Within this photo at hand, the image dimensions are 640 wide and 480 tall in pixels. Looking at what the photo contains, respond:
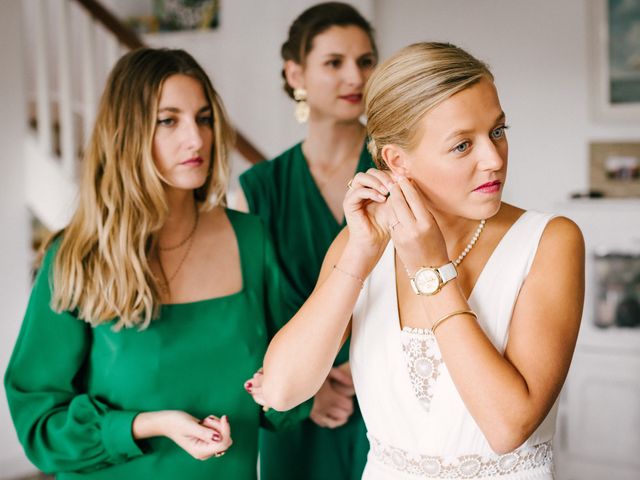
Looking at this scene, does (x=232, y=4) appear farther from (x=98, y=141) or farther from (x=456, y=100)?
(x=456, y=100)

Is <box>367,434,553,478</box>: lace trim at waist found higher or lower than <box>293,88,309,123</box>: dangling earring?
lower

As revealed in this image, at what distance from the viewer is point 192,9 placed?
5.93 meters

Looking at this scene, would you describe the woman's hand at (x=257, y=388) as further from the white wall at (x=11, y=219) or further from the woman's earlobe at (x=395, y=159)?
the white wall at (x=11, y=219)

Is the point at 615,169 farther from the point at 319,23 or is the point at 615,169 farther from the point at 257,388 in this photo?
the point at 257,388

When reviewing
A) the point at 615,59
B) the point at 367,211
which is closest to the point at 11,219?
the point at 367,211

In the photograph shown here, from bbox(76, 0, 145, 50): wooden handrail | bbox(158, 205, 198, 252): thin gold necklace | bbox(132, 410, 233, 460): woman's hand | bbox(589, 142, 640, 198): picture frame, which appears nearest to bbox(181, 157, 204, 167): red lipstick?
bbox(158, 205, 198, 252): thin gold necklace

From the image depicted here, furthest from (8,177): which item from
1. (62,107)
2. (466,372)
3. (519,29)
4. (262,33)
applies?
(466,372)

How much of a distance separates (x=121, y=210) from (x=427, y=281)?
769mm

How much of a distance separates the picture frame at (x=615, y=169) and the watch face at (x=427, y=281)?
3.40 metres

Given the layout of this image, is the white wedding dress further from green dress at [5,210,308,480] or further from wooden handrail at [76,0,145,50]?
wooden handrail at [76,0,145,50]

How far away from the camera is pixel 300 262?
205 centimetres

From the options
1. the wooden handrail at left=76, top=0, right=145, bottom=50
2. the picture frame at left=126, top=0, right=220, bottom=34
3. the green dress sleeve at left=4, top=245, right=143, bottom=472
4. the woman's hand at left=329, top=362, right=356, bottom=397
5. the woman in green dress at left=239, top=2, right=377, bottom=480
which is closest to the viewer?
the green dress sleeve at left=4, top=245, right=143, bottom=472

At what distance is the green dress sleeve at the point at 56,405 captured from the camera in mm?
1553

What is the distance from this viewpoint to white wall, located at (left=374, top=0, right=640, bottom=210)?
14.2 ft
